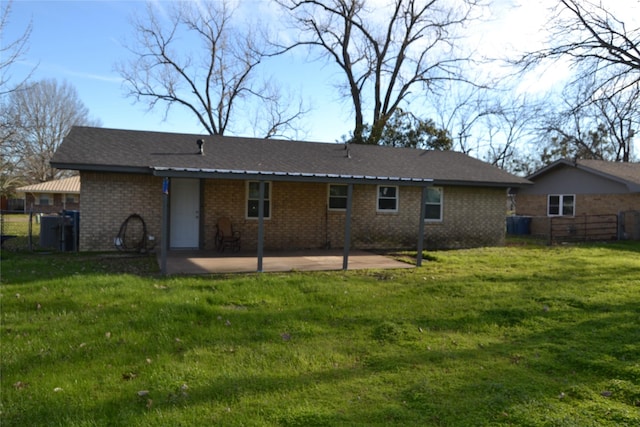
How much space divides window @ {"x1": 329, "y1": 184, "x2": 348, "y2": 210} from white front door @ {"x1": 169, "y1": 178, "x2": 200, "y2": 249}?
425 cm

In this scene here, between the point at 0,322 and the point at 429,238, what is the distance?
12665 mm

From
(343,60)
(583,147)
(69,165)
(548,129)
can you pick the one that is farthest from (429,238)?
(583,147)

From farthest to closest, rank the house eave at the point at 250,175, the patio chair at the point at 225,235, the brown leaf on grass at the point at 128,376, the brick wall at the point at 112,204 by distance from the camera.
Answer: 1. the patio chair at the point at 225,235
2. the brick wall at the point at 112,204
3. the house eave at the point at 250,175
4. the brown leaf on grass at the point at 128,376

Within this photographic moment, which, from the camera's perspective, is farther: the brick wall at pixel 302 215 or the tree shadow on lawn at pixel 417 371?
the brick wall at pixel 302 215

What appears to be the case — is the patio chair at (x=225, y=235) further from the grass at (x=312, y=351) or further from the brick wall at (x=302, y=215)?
the grass at (x=312, y=351)

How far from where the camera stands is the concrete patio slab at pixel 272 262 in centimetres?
1020

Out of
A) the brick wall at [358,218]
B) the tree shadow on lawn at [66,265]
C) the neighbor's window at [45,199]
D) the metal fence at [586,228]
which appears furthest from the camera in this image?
the neighbor's window at [45,199]

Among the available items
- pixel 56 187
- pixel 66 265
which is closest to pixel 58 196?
pixel 56 187

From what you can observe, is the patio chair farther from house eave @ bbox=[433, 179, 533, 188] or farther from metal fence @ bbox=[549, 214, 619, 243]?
metal fence @ bbox=[549, 214, 619, 243]

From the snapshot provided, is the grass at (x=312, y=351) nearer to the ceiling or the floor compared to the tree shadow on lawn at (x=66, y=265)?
nearer to the floor

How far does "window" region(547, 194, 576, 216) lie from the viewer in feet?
74.7

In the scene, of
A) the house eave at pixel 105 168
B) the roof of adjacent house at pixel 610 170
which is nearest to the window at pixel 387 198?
the house eave at pixel 105 168

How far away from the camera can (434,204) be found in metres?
15.9

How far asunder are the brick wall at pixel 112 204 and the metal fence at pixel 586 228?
16.2 metres
